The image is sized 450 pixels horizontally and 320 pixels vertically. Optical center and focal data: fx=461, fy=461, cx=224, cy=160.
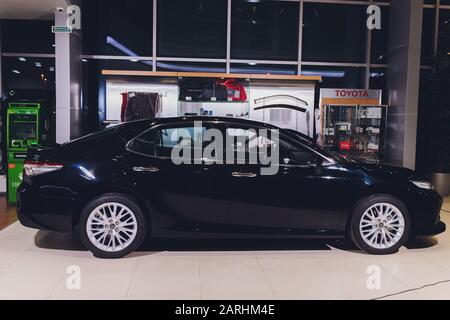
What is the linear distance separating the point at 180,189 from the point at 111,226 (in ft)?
2.29

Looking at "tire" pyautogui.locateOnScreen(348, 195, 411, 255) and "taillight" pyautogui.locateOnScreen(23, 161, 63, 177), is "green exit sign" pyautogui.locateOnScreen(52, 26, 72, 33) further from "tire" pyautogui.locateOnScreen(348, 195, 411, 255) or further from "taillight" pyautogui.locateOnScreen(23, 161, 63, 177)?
"tire" pyautogui.locateOnScreen(348, 195, 411, 255)

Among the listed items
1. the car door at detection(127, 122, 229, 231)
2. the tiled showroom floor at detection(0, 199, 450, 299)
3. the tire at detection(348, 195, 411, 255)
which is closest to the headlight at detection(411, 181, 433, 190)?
the tire at detection(348, 195, 411, 255)

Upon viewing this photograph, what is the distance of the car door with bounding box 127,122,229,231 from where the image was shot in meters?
4.15

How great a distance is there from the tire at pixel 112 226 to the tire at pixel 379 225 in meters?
2.01

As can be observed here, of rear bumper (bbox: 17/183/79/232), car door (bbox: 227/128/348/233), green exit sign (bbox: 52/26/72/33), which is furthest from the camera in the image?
green exit sign (bbox: 52/26/72/33)

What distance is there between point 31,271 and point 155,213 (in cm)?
113

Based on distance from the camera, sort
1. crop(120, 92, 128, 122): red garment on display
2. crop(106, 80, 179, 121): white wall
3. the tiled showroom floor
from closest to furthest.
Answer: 1. the tiled showroom floor
2. crop(120, 92, 128, 122): red garment on display
3. crop(106, 80, 179, 121): white wall

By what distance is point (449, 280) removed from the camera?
379 centimetres

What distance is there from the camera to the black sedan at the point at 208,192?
13.6ft

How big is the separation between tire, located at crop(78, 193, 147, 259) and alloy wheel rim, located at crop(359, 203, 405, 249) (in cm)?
208

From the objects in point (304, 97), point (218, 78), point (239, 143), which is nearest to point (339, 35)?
point (304, 97)

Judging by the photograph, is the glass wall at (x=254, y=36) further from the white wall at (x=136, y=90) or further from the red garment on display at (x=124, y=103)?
the red garment on display at (x=124, y=103)

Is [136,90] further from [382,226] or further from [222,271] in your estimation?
[382,226]
